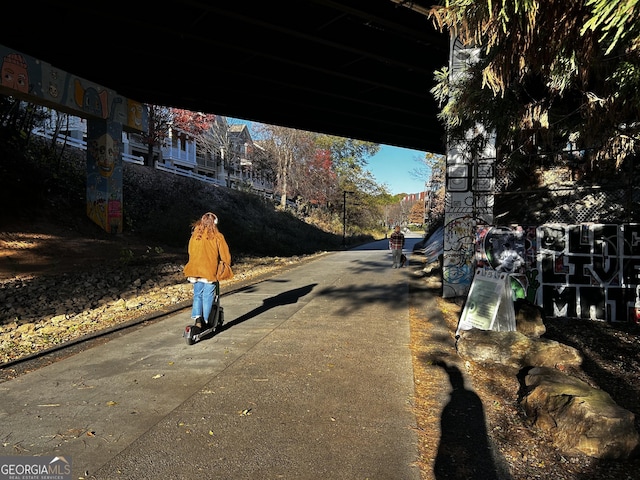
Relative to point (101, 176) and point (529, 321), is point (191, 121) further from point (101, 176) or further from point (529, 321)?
point (529, 321)

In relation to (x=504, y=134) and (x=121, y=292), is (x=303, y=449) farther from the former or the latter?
(x=121, y=292)

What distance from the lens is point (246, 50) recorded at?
47.6 feet

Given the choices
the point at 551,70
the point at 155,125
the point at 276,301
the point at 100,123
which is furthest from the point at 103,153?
the point at 551,70

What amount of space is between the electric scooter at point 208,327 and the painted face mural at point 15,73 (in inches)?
520

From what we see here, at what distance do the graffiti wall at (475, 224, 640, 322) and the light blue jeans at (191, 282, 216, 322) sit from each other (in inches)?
211

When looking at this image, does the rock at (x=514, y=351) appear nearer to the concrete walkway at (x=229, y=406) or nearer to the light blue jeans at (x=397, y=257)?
the concrete walkway at (x=229, y=406)

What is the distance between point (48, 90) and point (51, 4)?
4.47 m

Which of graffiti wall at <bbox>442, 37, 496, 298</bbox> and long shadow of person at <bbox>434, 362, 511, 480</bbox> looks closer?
long shadow of person at <bbox>434, 362, 511, 480</bbox>

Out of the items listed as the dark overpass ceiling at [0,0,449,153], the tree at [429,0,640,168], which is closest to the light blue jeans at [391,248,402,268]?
the dark overpass ceiling at [0,0,449,153]

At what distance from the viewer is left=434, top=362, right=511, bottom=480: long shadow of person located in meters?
2.99

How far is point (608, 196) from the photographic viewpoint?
35.5ft

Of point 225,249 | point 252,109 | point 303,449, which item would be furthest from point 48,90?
point 303,449

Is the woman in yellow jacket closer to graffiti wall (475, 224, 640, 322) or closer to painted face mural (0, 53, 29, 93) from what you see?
graffiti wall (475, 224, 640, 322)

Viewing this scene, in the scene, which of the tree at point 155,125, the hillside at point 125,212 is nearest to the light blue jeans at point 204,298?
the hillside at point 125,212
